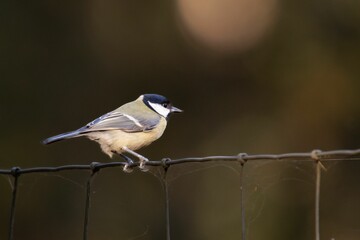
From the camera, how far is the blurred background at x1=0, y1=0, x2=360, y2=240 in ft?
18.9

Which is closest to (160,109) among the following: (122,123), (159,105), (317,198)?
(159,105)

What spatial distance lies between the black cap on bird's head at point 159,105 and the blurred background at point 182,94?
2.66m

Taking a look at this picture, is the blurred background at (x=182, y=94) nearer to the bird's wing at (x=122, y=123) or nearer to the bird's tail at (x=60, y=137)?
the bird's wing at (x=122, y=123)

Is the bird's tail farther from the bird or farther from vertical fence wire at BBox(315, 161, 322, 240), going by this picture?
vertical fence wire at BBox(315, 161, 322, 240)

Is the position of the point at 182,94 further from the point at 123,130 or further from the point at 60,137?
the point at 60,137

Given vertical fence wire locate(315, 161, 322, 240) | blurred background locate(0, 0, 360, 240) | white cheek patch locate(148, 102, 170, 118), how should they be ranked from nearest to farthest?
vertical fence wire locate(315, 161, 322, 240)
white cheek patch locate(148, 102, 170, 118)
blurred background locate(0, 0, 360, 240)

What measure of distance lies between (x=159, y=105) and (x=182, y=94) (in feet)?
11.0

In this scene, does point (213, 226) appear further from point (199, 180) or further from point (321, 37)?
point (321, 37)

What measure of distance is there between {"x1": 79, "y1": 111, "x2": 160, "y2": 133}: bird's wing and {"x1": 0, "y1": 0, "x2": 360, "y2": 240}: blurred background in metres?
2.90

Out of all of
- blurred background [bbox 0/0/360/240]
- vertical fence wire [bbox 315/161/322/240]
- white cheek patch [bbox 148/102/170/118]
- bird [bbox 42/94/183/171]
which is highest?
blurred background [bbox 0/0/360/240]

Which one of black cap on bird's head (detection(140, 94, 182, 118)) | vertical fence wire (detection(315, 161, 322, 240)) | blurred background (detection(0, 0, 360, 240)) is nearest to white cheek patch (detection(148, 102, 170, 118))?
black cap on bird's head (detection(140, 94, 182, 118))

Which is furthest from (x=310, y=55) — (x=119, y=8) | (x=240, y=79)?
(x=119, y=8)

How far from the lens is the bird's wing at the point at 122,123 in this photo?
2697 millimetres

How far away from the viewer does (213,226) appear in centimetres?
569
